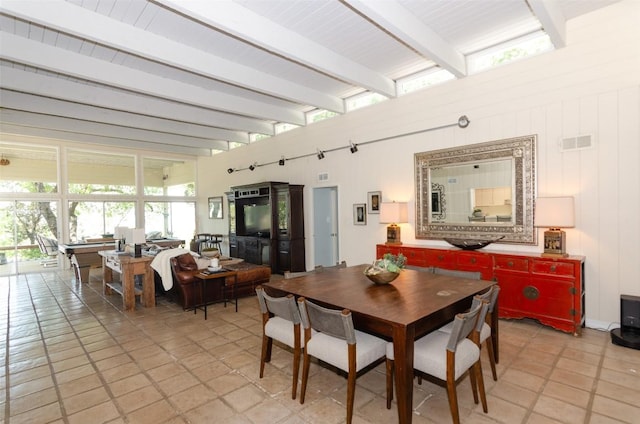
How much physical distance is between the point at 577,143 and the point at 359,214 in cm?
328

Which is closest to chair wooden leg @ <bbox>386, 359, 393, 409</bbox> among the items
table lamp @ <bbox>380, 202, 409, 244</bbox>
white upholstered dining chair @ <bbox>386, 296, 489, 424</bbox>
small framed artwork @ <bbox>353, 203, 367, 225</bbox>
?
white upholstered dining chair @ <bbox>386, 296, 489, 424</bbox>

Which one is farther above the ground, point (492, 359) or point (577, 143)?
point (577, 143)

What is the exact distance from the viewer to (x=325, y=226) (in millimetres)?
7199

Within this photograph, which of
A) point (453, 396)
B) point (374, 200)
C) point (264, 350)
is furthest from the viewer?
point (374, 200)

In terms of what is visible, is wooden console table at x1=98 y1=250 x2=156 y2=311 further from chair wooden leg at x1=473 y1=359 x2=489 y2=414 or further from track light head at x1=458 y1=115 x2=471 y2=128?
track light head at x1=458 y1=115 x2=471 y2=128

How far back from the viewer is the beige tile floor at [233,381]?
2.27 meters

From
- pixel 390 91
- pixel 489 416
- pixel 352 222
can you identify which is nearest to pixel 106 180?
pixel 352 222

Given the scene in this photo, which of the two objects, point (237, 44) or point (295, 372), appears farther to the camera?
point (237, 44)

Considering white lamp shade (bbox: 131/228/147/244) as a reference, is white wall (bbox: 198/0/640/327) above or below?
above

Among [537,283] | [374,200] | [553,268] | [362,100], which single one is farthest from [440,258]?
[362,100]

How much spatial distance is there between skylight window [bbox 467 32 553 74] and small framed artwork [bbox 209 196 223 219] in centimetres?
759

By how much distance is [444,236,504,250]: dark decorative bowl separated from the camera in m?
4.24

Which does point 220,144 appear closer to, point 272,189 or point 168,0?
point 272,189

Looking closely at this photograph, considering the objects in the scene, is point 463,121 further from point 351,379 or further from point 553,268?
point 351,379
